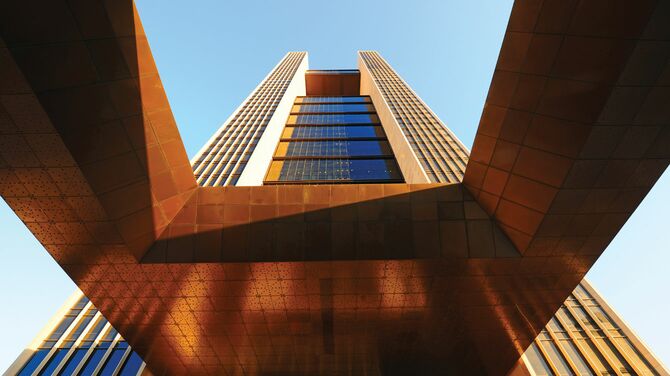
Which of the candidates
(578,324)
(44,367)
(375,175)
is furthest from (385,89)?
(44,367)

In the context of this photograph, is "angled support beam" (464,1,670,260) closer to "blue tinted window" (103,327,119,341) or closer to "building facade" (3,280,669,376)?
"building facade" (3,280,669,376)

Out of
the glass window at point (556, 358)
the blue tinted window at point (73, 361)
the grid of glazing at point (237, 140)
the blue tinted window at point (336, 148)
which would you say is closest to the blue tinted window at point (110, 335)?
the blue tinted window at point (73, 361)

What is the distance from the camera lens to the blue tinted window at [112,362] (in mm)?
15188

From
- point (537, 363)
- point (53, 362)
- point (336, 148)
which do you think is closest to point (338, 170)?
point (336, 148)

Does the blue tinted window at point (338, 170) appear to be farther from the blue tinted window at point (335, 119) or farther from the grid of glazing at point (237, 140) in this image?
the blue tinted window at point (335, 119)

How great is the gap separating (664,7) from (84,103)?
1141 cm

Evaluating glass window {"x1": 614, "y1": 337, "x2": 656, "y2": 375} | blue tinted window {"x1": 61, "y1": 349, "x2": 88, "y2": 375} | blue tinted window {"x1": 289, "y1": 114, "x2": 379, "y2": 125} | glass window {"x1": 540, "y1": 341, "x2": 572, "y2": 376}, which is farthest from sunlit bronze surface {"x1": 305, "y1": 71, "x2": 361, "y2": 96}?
blue tinted window {"x1": 61, "y1": 349, "x2": 88, "y2": 375}

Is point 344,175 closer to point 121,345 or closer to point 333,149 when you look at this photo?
point 333,149

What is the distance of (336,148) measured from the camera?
24.4 m

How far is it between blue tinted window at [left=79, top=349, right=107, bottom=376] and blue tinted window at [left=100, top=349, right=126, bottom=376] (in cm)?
56

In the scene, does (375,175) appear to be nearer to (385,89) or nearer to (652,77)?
(652,77)

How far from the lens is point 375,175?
20.6 m

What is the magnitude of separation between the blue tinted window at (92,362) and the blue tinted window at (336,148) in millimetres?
17596

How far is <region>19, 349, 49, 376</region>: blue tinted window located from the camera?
49.1 ft
